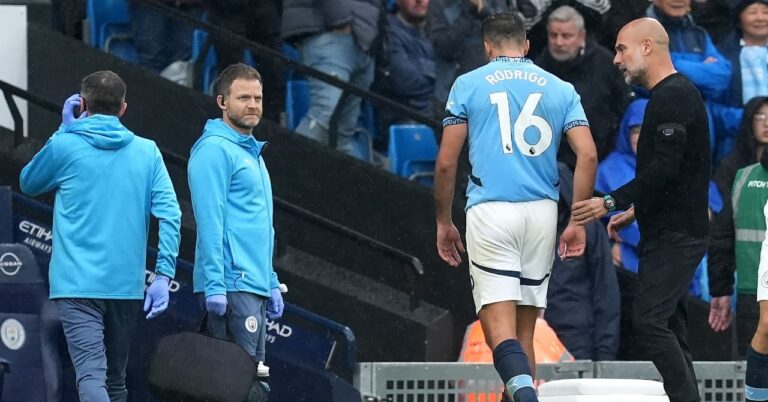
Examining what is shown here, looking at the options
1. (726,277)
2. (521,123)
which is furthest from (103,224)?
(726,277)

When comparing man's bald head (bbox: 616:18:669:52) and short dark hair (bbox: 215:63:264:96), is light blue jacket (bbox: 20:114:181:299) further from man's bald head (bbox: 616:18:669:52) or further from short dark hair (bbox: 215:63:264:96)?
man's bald head (bbox: 616:18:669:52)

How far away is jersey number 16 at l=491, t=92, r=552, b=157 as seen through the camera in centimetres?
924

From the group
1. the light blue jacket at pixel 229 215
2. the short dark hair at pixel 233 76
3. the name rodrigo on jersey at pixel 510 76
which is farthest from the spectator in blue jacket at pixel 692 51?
the light blue jacket at pixel 229 215

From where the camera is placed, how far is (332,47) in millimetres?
13219

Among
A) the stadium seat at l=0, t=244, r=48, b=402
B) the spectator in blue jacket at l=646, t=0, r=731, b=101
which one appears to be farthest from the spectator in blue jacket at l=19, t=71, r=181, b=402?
the spectator in blue jacket at l=646, t=0, r=731, b=101

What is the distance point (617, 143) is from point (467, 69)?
134cm

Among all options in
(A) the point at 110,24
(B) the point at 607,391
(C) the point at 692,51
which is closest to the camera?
(B) the point at 607,391

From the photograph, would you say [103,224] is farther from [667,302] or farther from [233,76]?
[667,302]

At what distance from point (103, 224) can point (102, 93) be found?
708 mm

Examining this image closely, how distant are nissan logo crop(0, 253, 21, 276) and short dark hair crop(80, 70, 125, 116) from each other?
1.62m

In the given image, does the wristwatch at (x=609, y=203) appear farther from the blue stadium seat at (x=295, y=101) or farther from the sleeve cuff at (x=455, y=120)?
the blue stadium seat at (x=295, y=101)

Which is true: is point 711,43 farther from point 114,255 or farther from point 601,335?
point 114,255

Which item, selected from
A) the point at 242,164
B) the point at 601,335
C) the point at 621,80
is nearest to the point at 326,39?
the point at 621,80

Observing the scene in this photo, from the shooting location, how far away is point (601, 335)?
39.3ft
